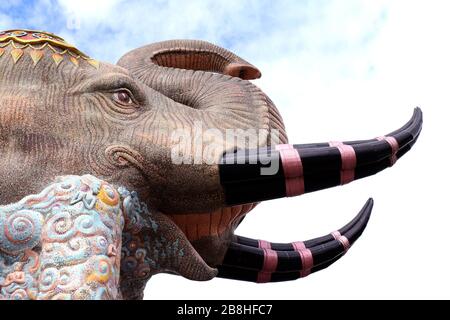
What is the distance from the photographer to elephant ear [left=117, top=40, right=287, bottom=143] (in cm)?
450

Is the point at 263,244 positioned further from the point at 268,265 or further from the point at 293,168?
the point at 293,168

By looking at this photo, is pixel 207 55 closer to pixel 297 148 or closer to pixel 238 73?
pixel 238 73

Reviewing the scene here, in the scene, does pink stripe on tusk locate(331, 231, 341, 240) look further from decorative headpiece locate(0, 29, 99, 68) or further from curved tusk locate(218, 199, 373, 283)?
decorative headpiece locate(0, 29, 99, 68)

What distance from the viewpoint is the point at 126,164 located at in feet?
13.4

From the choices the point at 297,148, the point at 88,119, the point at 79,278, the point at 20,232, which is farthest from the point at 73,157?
the point at 297,148

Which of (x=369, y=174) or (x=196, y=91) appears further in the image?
(x=196, y=91)

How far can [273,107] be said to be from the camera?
4.72 meters

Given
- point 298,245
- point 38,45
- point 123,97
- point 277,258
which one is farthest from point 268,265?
point 38,45

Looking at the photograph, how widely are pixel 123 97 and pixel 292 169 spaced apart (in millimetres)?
1200

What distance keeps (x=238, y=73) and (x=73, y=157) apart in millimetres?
1623

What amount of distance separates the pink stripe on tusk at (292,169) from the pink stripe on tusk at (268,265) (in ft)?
4.47

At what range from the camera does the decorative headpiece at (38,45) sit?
4.36 m

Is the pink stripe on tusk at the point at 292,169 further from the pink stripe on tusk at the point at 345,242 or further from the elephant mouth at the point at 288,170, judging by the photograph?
the pink stripe on tusk at the point at 345,242

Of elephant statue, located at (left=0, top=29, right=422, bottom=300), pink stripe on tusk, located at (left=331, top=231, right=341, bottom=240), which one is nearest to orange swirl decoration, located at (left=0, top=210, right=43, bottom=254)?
elephant statue, located at (left=0, top=29, right=422, bottom=300)
